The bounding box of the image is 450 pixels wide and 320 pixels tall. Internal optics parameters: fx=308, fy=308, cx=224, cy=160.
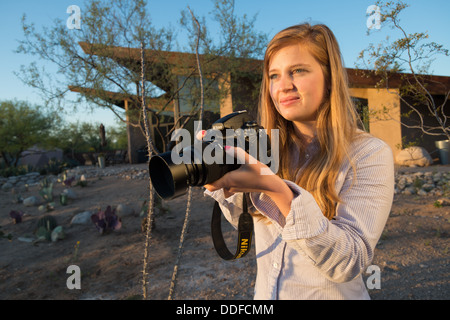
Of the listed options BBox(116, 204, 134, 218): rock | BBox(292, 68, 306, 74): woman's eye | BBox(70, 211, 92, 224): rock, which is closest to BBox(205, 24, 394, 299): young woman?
BBox(292, 68, 306, 74): woman's eye

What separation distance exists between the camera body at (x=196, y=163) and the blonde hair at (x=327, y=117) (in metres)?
0.25

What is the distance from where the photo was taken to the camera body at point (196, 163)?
87 cm

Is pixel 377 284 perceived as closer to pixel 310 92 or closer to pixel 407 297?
pixel 407 297

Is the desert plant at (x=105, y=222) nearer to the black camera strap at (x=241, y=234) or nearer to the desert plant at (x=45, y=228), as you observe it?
the desert plant at (x=45, y=228)

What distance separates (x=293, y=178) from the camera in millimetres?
1200

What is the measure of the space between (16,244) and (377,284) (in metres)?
4.67

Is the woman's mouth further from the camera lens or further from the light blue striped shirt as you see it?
the camera lens

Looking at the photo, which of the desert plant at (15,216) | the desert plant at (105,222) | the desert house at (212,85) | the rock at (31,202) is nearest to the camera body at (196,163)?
the desert house at (212,85)

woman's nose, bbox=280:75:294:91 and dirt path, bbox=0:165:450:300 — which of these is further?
dirt path, bbox=0:165:450:300

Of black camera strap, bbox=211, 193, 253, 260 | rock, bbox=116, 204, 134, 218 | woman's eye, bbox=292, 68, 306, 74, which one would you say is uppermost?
woman's eye, bbox=292, 68, 306, 74

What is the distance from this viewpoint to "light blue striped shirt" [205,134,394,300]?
81 cm

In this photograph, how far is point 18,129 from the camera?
17.1 m

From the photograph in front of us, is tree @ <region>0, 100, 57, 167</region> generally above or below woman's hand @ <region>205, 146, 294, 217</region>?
above

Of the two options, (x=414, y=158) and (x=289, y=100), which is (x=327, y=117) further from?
(x=414, y=158)
